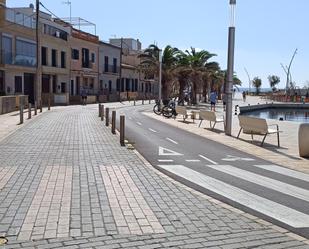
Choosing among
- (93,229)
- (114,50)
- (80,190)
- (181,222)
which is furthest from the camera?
(114,50)

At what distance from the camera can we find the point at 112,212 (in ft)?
21.8

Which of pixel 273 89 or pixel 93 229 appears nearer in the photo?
pixel 93 229

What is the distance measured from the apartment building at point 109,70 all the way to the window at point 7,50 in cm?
2067

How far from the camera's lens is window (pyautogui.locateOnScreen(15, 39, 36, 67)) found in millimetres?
41562

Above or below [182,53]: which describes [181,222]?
below

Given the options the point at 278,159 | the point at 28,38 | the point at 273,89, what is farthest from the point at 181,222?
the point at 273,89

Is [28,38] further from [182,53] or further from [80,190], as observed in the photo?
[80,190]

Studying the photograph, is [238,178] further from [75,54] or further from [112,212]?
[75,54]

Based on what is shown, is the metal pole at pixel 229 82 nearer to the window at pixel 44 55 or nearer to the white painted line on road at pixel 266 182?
the white painted line on road at pixel 266 182

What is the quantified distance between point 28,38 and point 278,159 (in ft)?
117

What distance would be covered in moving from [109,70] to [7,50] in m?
27.7

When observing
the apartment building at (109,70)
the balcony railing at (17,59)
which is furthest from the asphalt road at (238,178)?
the apartment building at (109,70)

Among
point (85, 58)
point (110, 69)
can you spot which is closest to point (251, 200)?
point (85, 58)

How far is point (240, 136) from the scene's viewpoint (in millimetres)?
18516
